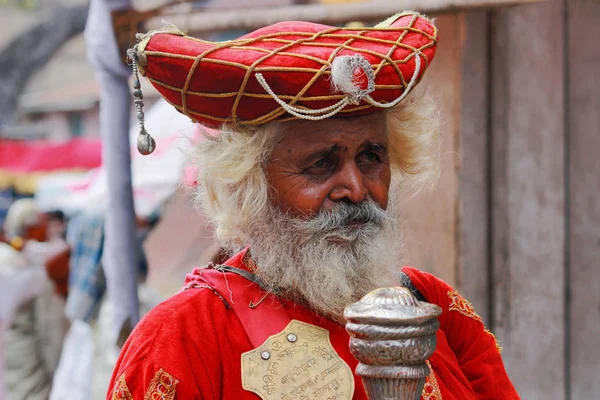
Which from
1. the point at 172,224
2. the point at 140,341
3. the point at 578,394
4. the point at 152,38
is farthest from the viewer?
the point at 172,224

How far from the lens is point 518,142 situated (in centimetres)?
377

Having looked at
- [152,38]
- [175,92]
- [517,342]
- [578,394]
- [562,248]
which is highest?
[152,38]

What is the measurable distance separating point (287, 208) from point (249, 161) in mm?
163

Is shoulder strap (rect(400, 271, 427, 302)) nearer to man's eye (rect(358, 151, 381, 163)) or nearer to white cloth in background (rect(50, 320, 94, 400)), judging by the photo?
man's eye (rect(358, 151, 381, 163))

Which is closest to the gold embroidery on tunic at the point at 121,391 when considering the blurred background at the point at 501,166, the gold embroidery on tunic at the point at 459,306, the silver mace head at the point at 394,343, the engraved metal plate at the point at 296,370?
the engraved metal plate at the point at 296,370

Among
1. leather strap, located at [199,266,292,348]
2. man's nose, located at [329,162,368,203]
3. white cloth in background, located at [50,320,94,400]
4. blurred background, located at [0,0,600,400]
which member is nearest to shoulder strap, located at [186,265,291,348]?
leather strap, located at [199,266,292,348]

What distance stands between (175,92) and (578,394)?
3.05 meters

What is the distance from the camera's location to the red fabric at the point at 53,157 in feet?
41.7

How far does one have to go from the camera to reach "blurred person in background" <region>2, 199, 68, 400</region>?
16.5 ft

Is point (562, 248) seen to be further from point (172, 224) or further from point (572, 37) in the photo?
point (172, 224)

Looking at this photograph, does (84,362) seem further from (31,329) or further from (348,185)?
(348,185)

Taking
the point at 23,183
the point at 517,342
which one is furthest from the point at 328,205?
the point at 23,183

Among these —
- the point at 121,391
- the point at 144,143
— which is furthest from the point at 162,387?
the point at 144,143

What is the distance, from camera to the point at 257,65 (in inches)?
73.7
